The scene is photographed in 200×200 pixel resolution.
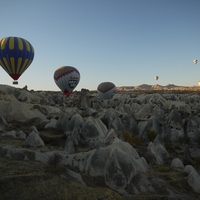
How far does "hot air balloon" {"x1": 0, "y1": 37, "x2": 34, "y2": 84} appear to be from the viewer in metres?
31.0

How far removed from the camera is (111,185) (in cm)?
1355

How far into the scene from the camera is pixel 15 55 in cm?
3108

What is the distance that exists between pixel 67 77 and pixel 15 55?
14.1 m

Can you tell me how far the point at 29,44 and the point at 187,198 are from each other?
28.0 m

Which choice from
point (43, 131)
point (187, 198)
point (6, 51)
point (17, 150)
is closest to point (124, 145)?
point (187, 198)

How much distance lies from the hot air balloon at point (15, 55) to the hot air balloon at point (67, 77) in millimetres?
11462

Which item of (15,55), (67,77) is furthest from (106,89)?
(15,55)

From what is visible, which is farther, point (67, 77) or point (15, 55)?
point (67, 77)

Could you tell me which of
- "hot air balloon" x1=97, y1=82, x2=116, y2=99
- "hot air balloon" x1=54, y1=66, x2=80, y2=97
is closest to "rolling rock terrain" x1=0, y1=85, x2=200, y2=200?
"hot air balloon" x1=54, y1=66, x2=80, y2=97

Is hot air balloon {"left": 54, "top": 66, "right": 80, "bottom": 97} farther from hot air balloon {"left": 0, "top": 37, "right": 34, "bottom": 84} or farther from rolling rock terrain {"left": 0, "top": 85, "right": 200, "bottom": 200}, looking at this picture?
rolling rock terrain {"left": 0, "top": 85, "right": 200, "bottom": 200}

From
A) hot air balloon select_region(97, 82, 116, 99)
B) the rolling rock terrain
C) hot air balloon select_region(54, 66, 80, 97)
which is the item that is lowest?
the rolling rock terrain

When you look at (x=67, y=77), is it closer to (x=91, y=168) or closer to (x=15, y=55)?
(x=15, y=55)

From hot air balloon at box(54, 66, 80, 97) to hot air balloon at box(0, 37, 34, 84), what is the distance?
37.6 feet

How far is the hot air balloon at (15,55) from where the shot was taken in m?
31.0
